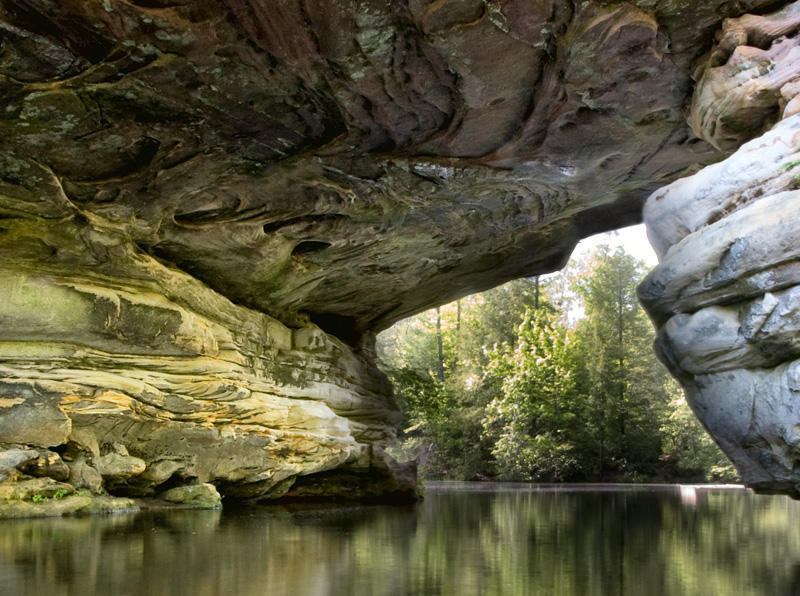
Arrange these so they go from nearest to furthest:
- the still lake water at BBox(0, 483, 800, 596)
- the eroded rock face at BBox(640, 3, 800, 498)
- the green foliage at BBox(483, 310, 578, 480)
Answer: the still lake water at BBox(0, 483, 800, 596) → the eroded rock face at BBox(640, 3, 800, 498) → the green foliage at BBox(483, 310, 578, 480)

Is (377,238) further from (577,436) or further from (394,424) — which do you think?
(577,436)

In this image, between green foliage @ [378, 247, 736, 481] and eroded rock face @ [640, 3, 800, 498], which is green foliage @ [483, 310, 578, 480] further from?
eroded rock face @ [640, 3, 800, 498]

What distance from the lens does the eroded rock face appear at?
19.1 ft

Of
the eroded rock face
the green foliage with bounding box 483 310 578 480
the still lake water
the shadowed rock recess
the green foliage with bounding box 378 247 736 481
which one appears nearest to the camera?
the still lake water

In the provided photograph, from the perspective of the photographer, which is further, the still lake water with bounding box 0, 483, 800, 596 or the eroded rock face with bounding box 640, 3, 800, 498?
the eroded rock face with bounding box 640, 3, 800, 498

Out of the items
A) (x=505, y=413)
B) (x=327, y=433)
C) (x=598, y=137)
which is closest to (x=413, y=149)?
(x=598, y=137)

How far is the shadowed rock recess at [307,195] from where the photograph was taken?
659cm

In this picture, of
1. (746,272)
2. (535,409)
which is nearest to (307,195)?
(746,272)

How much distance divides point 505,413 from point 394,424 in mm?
8552

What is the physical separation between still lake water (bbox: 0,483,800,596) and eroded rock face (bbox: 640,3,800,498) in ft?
3.85

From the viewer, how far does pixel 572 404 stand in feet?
84.8

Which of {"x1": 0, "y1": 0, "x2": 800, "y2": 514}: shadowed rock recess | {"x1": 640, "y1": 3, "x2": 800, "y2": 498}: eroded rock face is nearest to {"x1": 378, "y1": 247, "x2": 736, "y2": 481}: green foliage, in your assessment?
{"x1": 0, "y1": 0, "x2": 800, "y2": 514}: shadowed rock recess

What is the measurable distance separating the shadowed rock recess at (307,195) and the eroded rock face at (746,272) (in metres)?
0.02

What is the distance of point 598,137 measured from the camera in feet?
31.6
